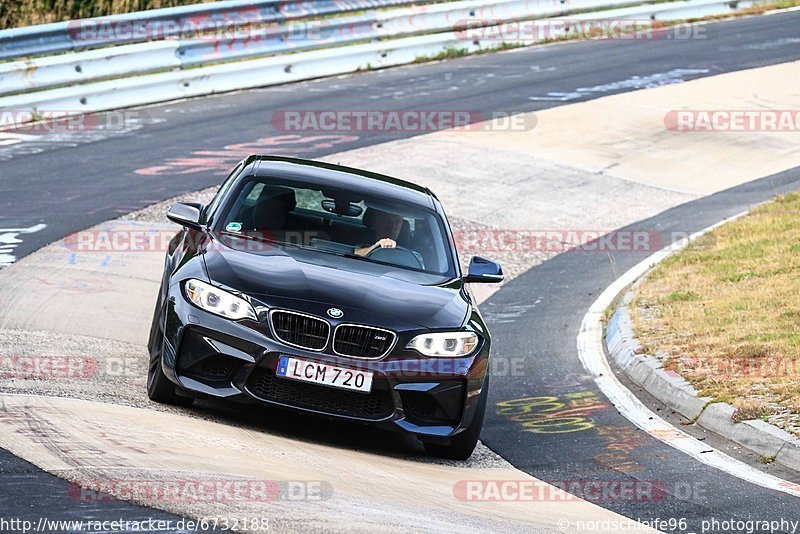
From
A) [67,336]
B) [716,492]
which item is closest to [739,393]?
[716,492]

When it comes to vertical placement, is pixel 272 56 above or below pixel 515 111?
above

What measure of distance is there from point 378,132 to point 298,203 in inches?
403

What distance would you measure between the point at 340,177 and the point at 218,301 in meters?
2.06

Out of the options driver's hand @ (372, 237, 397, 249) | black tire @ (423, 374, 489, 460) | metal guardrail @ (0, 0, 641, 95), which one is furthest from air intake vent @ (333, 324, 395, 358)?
metal guardrail @ (0, 0, 641, 95)

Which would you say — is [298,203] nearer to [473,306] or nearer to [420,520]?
[473,306]

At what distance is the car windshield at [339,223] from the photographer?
8.43 m

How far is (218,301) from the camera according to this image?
23.7 ft

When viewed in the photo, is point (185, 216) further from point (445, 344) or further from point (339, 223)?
point (445, 344)

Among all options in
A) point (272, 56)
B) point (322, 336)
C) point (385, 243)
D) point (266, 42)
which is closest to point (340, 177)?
point (385, 243)

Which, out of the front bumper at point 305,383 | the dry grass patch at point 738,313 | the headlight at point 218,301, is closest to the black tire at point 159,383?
the front bumper at point 305,383

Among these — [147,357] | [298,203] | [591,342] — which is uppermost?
[298,203]

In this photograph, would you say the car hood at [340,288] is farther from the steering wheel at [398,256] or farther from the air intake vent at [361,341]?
the steering wheel at [398,256]

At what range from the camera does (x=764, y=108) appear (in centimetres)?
2120

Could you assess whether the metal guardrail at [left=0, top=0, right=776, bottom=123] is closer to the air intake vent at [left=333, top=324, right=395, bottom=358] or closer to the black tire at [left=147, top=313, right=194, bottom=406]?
the black tire at [left=147, top=313, right=194, bottom=406]
